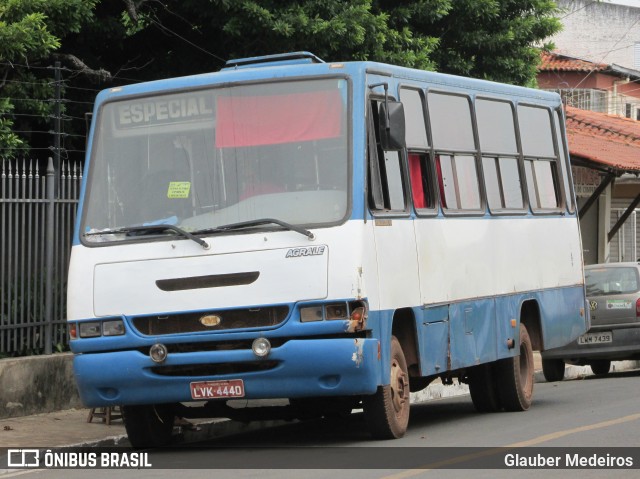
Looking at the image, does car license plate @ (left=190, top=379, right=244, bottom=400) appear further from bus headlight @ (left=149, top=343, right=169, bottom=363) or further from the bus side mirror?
the bus side mirror

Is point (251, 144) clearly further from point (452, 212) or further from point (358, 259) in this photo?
point (452, 212)

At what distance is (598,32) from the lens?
5041 cm

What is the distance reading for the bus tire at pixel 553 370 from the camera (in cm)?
1961

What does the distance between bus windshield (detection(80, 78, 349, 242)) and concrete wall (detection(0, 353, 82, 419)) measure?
262cm

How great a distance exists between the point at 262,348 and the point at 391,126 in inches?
77.0

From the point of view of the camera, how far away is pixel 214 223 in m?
10.9

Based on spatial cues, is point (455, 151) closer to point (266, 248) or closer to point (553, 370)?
point (266, 248)

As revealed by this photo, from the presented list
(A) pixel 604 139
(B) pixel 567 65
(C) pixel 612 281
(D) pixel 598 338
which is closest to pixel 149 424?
(D) pixel 598 338

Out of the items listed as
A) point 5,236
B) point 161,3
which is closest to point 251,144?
point 5,236

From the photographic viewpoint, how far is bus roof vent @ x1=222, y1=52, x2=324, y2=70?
1198cm

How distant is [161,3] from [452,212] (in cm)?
605

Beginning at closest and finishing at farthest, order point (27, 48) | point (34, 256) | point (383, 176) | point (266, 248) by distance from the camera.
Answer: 1. point (266, 248)
2. point (383, 176)
3. point (34, 256)
4. point (27, 48)

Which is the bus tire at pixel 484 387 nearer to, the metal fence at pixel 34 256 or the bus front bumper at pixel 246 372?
the bus front bumper at pixel 246 372
